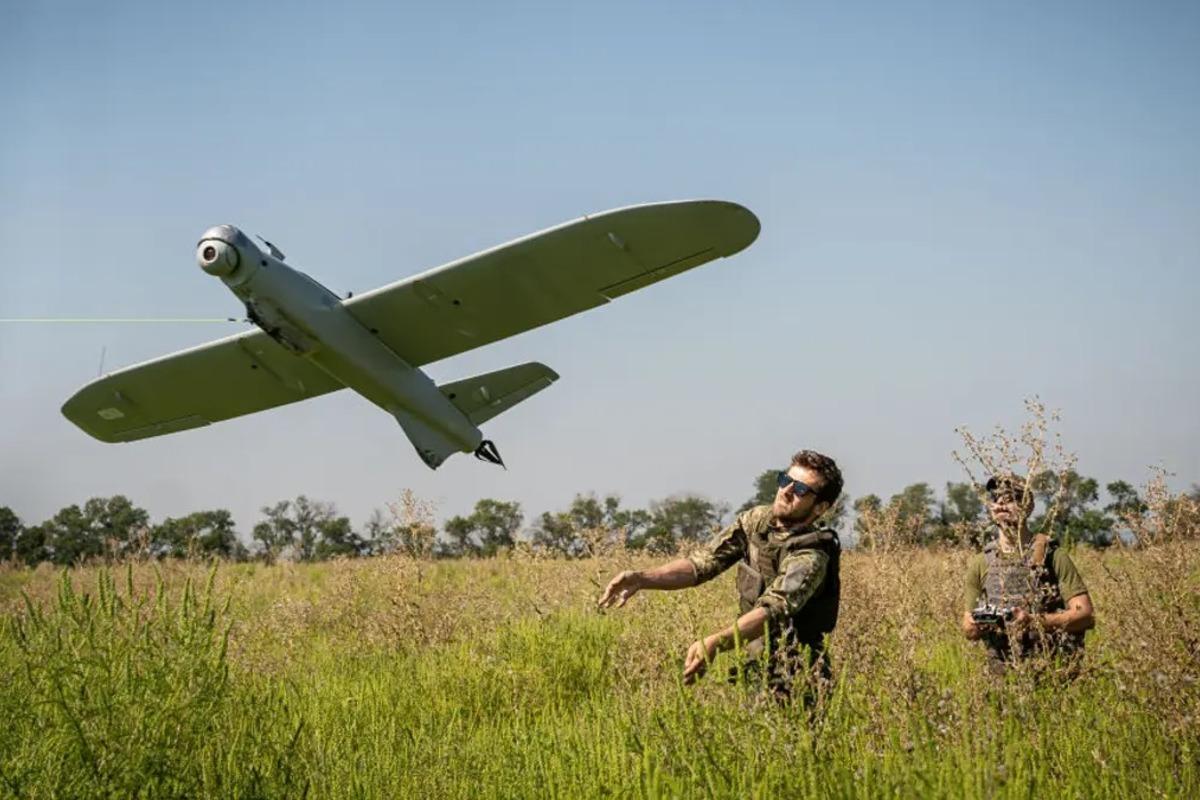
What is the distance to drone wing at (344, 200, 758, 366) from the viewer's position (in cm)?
1124

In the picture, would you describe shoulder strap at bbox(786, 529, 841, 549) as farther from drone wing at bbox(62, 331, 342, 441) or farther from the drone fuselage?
drone wing at bbox(62, 331, 342, 441)

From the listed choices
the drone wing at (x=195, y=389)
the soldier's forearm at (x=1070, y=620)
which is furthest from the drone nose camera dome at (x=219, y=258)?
the soldier's forearm at (x=1070, y=620)

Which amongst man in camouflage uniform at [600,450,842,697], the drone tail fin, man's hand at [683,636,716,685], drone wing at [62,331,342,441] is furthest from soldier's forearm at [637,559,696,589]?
drone wing at [62,331,342,441]

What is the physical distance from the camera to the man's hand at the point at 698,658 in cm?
334

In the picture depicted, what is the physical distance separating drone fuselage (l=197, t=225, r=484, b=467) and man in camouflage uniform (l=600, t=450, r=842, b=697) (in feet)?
28.9

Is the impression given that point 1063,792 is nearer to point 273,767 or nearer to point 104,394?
point 273,767

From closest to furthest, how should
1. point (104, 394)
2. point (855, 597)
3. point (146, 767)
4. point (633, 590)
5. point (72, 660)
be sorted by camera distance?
point (146, 767) → point (72, 660) → point (633, 590) → point (855, 597) → point (104, 394)

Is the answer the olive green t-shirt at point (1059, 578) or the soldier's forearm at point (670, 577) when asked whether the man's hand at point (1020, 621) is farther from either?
the soldier's forearm at point (670, 577)

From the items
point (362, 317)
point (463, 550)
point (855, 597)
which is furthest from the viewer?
point (463, 550)

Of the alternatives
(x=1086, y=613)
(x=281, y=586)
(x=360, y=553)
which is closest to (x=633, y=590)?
(x=1086, y=613)

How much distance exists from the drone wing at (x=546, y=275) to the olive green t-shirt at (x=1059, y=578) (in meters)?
6.53

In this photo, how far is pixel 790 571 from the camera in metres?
3.76

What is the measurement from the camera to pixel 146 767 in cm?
312

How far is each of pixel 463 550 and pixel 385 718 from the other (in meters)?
14.5
